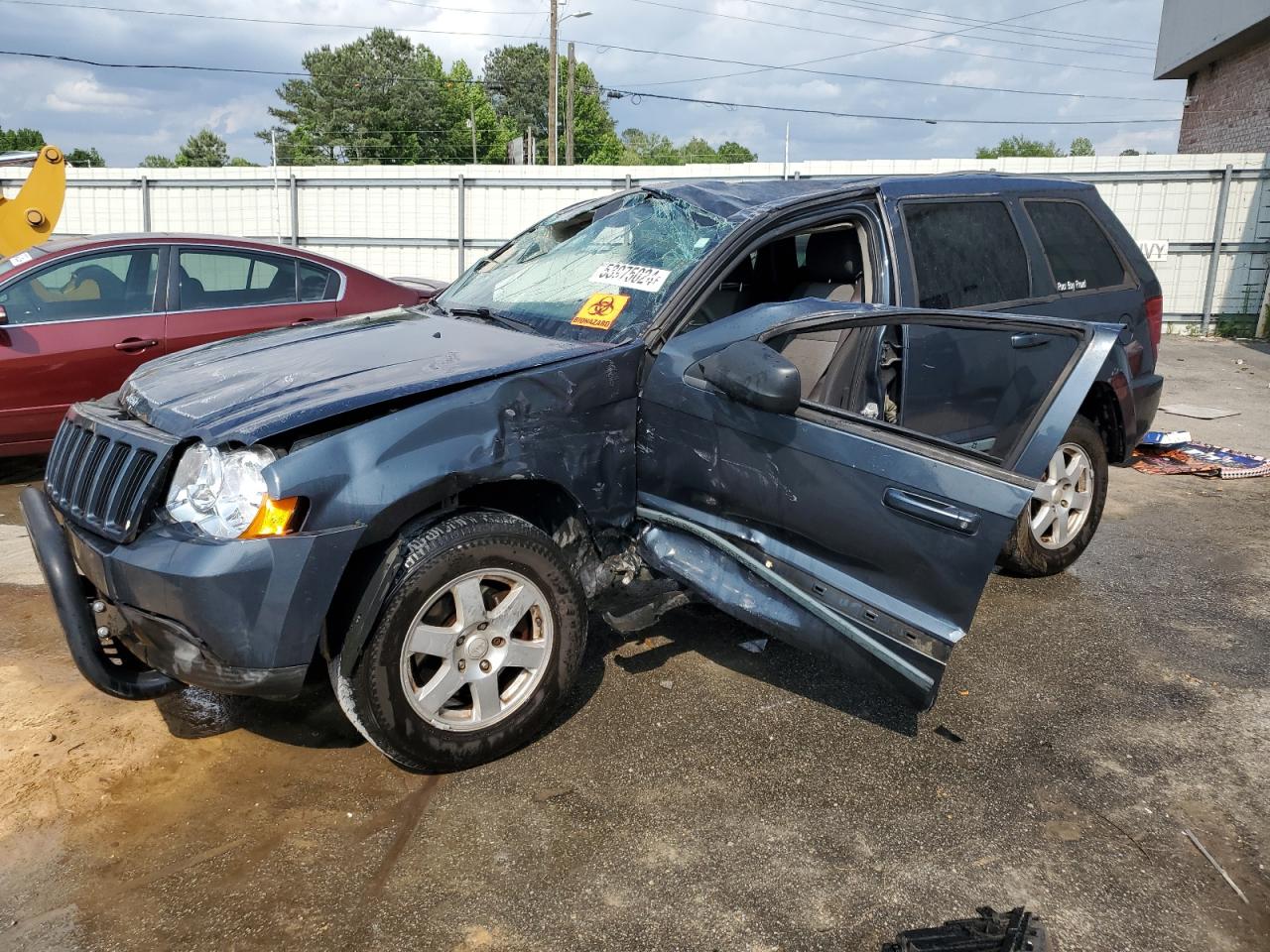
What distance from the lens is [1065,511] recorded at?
458 centimetres

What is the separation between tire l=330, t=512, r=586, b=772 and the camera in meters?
2.69

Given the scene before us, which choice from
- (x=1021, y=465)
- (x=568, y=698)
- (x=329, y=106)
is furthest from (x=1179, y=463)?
(x=329, y=106)

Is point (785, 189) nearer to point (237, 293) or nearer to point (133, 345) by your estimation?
point (237, 293)

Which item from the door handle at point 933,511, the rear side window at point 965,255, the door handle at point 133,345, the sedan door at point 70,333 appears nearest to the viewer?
the door handle at point 933,511

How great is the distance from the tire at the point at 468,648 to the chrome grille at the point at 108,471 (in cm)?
73

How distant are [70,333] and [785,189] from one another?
14.4 feet

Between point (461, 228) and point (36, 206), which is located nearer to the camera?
point (36, 206)

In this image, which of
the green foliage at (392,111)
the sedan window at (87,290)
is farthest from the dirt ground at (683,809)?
the green foliage at (392,111)

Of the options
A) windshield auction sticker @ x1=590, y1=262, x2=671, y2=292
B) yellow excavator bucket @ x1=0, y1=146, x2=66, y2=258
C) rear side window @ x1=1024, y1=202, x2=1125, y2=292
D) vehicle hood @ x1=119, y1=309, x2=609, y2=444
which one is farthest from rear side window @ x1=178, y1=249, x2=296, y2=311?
rear side window @ x1=1024, y1=202, x2=1125, y2=292

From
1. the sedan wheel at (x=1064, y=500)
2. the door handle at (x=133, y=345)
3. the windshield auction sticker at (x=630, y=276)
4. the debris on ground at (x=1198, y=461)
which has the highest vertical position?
the windshield auction sticker at (x=630, y=276)

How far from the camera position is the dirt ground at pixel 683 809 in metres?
2.38

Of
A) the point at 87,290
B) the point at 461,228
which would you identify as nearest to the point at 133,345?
the point at 87,290

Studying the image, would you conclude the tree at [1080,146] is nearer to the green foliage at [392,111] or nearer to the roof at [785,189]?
the green foliage at [392,111]

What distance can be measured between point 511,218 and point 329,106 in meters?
60.0
